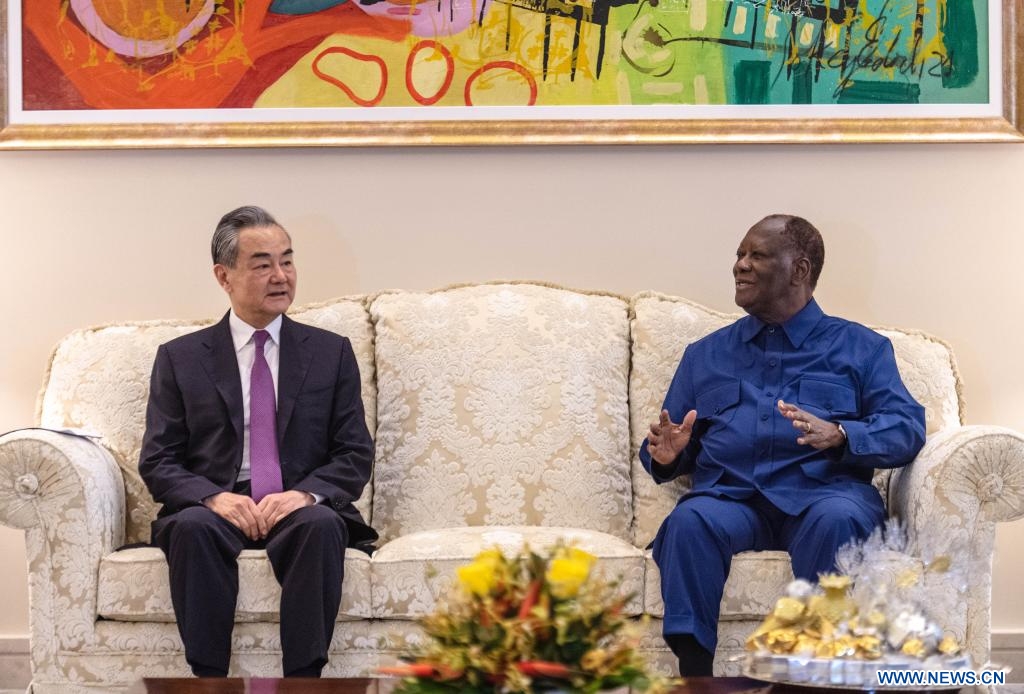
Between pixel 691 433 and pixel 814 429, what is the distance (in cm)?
34

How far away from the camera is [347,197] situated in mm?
4203

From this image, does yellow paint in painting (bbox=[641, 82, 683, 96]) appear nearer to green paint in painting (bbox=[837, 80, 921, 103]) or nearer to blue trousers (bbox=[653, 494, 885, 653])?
green paint in painting (bbox=[837, 80, 921, 103])

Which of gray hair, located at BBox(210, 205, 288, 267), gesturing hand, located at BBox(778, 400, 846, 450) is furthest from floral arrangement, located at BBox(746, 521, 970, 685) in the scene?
gray hair, located at BBox(210, 205, 288, 267)

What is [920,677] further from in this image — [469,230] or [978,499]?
[469,230]

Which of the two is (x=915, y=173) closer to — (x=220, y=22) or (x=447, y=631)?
(x=220, y=22)

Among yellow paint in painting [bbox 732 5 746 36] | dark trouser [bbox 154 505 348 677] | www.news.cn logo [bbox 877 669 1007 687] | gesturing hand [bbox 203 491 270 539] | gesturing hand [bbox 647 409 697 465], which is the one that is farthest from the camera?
yellow paint in painting [bbox 732 5 746 36]

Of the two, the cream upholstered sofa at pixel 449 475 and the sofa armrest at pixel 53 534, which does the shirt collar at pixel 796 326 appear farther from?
the sofa armrest at pixel 53 534

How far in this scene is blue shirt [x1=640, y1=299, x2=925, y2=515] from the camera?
3.41 meters

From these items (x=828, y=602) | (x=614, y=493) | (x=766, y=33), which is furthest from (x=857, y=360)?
(x=828, y=602)

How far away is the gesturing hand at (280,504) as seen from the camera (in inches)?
131

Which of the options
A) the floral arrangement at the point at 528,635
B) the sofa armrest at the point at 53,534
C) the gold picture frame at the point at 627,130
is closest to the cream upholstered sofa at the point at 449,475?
the sofa armrest at the point at 53,534

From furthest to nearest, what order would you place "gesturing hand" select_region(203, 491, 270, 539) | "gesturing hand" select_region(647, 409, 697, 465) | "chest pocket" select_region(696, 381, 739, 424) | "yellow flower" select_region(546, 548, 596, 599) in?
"chest pocket" select_region(696, 381, 739, 424) → "gesturing hand" select_region(647, 409, 697, 465) → "gesturing hand" select_region(203, 491, 270, 539) → "yellow flower" select_region(546, 548, 596, 599)

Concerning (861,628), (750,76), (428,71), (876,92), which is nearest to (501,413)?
(428,71)

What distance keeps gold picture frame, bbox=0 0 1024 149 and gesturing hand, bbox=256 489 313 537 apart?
1252mm
